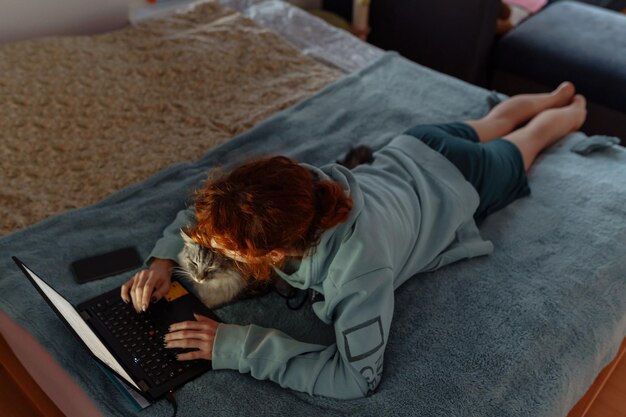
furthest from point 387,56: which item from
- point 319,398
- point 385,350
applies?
point 319,398

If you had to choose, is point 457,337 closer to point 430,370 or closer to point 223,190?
point 430,370

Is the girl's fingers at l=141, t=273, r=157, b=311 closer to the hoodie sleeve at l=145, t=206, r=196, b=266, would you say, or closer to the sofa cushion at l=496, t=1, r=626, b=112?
the hoodie sleeve at l=145, t=206, r=196, b=266

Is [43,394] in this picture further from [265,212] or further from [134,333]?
[265,212]

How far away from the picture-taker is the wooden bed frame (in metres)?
1.29

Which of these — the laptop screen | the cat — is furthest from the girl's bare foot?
the laptop screen

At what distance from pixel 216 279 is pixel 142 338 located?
Answer: 0.19m

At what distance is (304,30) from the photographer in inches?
93.0

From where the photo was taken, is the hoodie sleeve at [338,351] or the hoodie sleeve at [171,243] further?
the hoodie sleeve at [171,243]

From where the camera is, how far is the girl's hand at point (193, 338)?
1.15 metres

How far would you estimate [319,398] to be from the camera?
1129 millimetres

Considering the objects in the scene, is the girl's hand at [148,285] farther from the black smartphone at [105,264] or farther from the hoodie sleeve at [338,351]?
the hoodie sleeve at [338,351]

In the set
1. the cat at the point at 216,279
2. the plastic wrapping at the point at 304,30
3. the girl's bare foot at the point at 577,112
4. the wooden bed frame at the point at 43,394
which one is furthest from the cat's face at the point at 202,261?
the girl's bare foot at the point at 577,112

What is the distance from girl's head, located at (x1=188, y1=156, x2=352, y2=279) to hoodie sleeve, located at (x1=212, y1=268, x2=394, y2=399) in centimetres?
13

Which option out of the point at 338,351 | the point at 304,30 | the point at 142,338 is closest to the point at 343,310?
the point at 338,351
